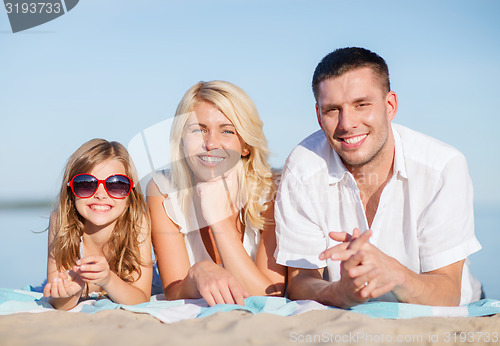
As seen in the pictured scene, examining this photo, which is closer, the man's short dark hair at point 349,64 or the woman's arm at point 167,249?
the man's short dark hair at point 349,64

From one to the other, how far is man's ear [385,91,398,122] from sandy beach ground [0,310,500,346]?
1.56 metres

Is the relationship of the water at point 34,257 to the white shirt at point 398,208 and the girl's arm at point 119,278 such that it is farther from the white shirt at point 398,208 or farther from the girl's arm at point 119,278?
the white shirt at point 398,208

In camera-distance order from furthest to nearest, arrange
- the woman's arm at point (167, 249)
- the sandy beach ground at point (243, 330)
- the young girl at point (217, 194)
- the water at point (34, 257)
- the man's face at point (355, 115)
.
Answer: the water at point (34, 257)
the woman's arm at point (167, 249)
the young girl at point (217, 194)
the man's face at point (355, 115)
the sandy beach ground at point (243, 330)

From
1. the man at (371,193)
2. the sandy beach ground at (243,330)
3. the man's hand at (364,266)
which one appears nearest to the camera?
the sandy beach ground at (243,330)

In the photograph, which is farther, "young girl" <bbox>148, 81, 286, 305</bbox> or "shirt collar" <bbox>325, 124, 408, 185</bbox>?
"young girl" <bbox>148, 81, 286, 305</bbox>

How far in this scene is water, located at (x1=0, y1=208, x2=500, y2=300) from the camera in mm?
7395

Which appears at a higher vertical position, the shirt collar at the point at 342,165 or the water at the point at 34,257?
the shirt collar at the point at 342,165

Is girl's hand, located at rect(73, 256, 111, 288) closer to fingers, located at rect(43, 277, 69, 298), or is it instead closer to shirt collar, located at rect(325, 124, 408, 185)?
fingers, located at rect(43, 277, 69, 298)

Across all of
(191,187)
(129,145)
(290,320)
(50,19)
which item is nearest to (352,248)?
Answer: (290,320)

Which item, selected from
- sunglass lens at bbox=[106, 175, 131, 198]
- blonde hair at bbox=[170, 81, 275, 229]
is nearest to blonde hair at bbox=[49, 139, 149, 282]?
sunglass lens at bbox=[106, 175, 131, 198]

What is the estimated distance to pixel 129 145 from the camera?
450 cm

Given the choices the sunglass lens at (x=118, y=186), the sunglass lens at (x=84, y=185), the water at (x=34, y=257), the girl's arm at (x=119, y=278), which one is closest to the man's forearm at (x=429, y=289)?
the girl's arm at (x=119, y=278)

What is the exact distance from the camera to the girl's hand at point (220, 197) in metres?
4.05

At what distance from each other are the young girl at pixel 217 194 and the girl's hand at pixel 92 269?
65cm
